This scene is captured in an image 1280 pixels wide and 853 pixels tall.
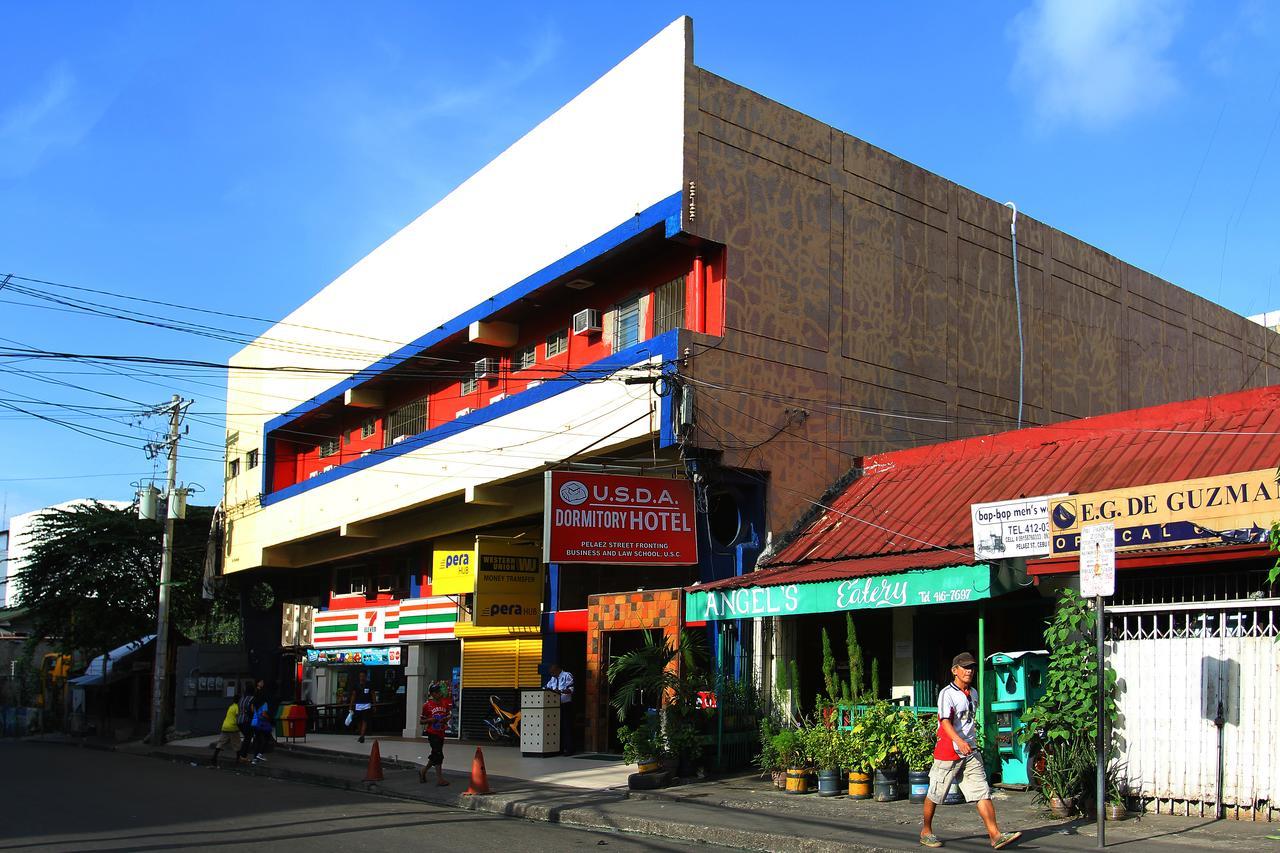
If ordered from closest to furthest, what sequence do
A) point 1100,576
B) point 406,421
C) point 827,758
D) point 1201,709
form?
point 1100,576, point 1201,709, point 827,758, point 406,421

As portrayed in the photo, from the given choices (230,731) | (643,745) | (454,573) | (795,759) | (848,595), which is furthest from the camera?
(454,573)

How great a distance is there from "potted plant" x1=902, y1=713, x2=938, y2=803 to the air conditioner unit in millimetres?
10787

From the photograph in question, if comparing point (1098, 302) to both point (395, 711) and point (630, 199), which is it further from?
point (395, 711)

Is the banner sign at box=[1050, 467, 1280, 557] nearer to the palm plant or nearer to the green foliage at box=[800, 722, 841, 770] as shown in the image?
the green foliage at box=[800, 722, 841, 770]

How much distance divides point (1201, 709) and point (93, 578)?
35.4 metres

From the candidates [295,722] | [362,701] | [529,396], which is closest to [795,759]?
[529,396]

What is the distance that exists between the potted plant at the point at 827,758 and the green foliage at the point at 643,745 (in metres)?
2.30

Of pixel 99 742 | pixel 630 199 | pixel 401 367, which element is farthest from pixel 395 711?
pixel 630 199

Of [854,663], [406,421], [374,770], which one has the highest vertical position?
[406,421]

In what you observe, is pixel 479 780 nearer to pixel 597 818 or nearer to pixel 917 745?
pixel 597 818

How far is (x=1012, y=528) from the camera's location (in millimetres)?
14727

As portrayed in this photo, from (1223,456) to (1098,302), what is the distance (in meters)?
12.8

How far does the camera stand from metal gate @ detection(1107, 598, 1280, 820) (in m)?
11.2

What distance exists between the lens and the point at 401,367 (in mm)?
28656
